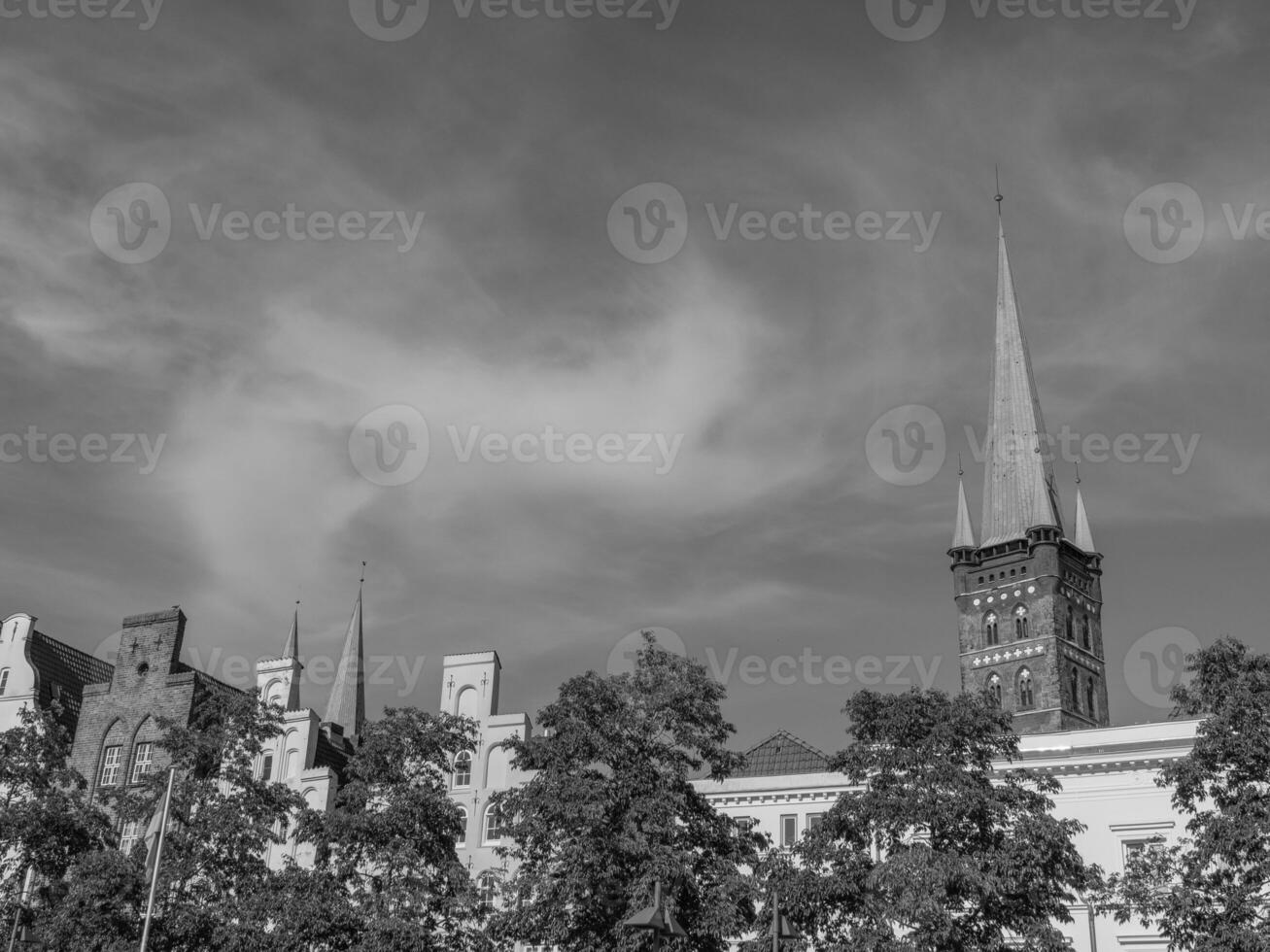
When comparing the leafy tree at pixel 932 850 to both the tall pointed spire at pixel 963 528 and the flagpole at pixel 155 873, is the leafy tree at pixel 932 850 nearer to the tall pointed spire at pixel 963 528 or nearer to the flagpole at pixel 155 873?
the flagpole at pixel 155 873

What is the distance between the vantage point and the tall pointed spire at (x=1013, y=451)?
440 ft

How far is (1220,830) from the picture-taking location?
1362 inches

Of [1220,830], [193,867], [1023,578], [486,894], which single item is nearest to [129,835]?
[193,867]

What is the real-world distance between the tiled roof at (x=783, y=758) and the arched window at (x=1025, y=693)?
224 feet

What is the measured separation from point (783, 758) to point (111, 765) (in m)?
29.3

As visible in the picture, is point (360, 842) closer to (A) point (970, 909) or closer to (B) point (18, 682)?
(A) point (970, 909)

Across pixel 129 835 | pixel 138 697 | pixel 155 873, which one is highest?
pixel 138 697

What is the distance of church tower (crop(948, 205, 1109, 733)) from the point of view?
411 feet

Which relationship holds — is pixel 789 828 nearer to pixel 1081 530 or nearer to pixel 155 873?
pixel 155 873

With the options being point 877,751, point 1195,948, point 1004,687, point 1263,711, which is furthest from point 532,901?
point 1004,687

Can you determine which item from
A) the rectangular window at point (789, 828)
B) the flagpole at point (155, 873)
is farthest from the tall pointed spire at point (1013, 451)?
the flagpole at point (155, 873)

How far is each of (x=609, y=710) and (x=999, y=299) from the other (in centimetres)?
11404

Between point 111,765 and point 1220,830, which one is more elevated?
point 111,765

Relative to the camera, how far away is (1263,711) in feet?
117
